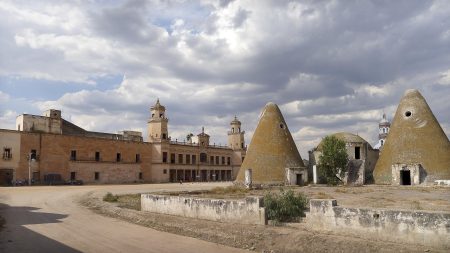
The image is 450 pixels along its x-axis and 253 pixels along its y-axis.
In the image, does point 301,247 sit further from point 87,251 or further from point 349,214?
point 87,251

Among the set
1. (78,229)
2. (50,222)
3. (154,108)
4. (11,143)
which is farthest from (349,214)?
(154,108)

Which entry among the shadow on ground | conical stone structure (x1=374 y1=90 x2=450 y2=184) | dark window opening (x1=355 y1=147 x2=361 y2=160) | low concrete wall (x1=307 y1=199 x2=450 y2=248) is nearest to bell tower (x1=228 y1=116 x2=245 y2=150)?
dark window opening (x1=355 y1=147 x2=361 y2=160)

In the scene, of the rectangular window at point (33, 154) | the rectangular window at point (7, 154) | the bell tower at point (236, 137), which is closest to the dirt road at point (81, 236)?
the rectangular window at point (7, 154)

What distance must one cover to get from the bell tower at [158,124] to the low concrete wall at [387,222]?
43.9 meters

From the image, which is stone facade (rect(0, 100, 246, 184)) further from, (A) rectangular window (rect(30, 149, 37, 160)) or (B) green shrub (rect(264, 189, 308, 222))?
(B) green shrub (rect(264, 189, 308, 222))

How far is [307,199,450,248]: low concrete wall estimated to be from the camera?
8.71 meters

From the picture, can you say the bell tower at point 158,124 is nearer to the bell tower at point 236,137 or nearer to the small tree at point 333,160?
the bell tower at point 236,137

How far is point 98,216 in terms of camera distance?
16.0 metres

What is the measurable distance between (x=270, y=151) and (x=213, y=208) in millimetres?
20287

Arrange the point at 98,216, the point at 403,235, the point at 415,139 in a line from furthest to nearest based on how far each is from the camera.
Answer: the point at 415,139
the point at 98,216
the point at 403,235

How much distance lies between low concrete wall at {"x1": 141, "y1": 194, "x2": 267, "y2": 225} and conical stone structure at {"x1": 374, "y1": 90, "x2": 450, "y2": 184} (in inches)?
863

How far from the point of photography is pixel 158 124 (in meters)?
54.1

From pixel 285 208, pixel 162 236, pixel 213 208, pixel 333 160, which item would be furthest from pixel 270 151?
pixel 162 236

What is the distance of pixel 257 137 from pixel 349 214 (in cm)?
2427
